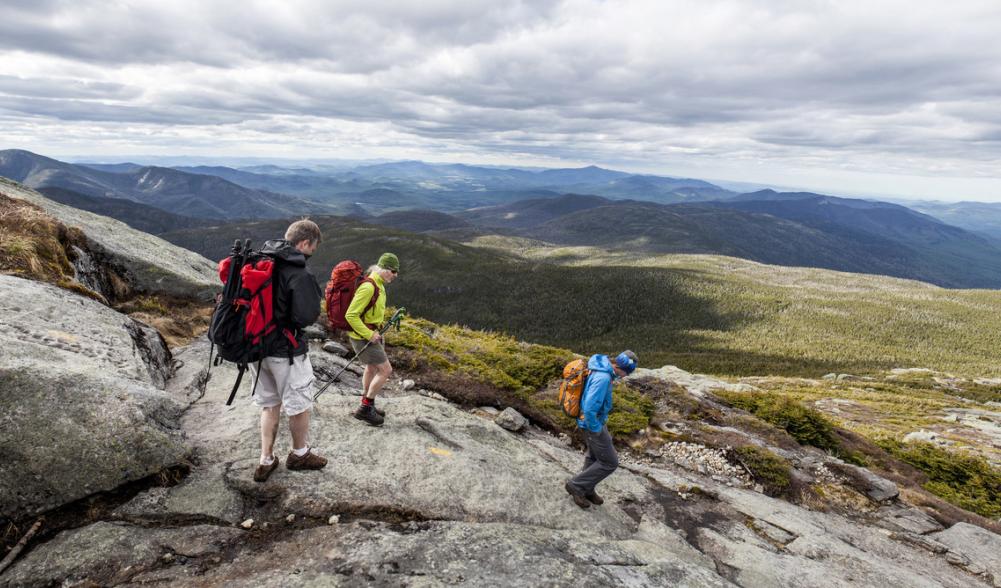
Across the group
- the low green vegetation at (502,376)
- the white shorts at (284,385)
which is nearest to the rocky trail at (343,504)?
the white shorts at (284,385)

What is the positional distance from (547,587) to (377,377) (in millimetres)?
5349

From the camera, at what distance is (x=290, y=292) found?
6.78m

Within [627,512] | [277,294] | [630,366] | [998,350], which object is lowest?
[998,350]

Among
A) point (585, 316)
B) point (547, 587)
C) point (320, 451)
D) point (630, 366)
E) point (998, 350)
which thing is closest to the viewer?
point (547, 587)

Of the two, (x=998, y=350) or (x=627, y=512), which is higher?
(x=627, y=512)

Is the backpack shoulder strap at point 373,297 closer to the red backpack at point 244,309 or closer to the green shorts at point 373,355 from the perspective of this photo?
the green shorts at point 373,355

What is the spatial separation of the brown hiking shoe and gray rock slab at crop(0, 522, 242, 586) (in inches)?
54.4

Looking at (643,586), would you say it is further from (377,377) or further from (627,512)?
(377,377)

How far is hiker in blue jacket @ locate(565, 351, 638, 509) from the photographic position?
915 centimetres

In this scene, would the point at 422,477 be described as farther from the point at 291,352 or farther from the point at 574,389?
the point at 574,389

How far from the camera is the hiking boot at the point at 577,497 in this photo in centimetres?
897

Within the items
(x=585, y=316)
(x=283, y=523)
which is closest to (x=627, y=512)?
(x=283, y=523)

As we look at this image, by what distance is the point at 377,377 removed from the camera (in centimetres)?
945

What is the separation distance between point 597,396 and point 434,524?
406 centimetres
